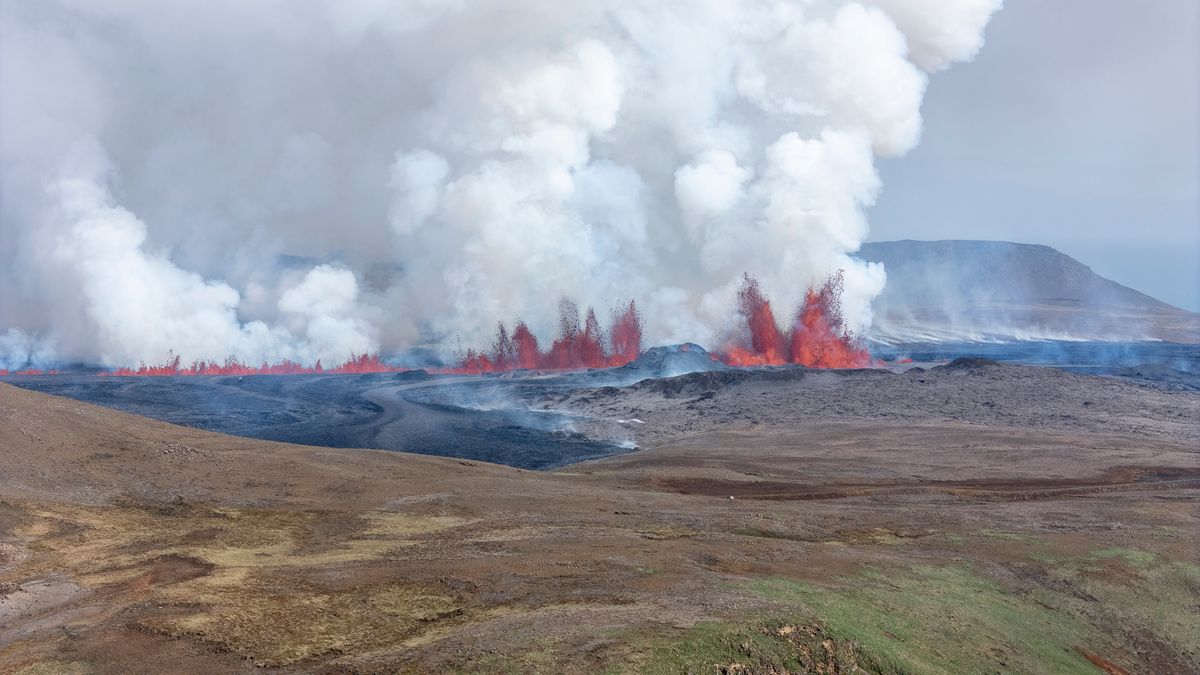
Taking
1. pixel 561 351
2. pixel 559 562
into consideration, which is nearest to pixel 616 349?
pixel 561 351

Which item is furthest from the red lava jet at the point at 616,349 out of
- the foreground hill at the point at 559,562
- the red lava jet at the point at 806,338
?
the foreground hill at the point at 559,562

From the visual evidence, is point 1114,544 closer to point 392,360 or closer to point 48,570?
point 48,570

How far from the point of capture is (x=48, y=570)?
1912cm

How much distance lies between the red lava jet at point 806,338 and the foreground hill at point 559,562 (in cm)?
6512

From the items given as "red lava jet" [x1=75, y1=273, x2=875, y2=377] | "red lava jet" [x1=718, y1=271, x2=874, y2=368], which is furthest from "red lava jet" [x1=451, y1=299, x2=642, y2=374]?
"red lava jet" [x1=718, y1=271, x2=874, y2=368]

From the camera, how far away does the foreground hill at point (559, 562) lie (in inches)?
566

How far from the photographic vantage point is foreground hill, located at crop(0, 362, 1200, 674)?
14375 mm

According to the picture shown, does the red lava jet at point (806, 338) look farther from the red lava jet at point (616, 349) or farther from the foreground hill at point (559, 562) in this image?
the foreground hill at point (559, 562)

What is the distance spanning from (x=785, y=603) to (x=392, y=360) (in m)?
134

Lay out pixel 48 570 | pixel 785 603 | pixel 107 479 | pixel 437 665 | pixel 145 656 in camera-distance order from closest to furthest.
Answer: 1. pixel 437 665
2. pixel 145 656
3. pixel 785 603
4. pixel 48 570
5. pixel 107 479

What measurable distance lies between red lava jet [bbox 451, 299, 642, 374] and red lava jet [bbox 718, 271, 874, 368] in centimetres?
2142

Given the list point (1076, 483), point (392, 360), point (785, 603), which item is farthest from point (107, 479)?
point (392, 360)

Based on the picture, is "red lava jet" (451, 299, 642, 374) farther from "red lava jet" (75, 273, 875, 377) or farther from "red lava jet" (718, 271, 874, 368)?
"red lava jet" (718, 271, 874, 368)

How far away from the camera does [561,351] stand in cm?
12838
